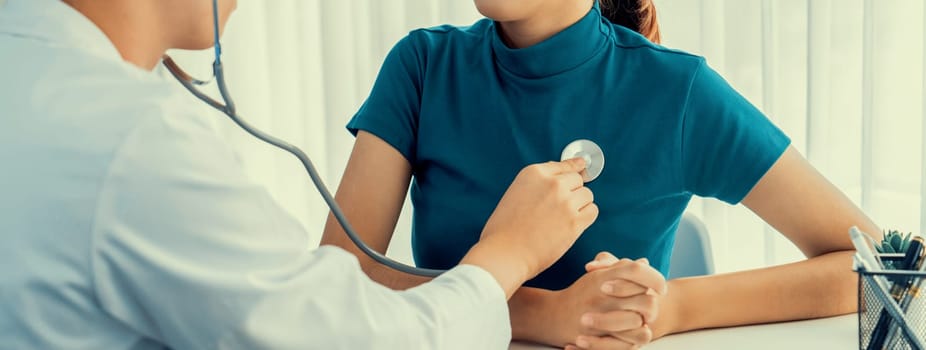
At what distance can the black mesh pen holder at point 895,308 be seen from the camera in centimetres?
90

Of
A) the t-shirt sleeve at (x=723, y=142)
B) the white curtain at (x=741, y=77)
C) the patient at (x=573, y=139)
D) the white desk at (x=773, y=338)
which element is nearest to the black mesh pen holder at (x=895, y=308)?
the white desk at (x=773, y=338)

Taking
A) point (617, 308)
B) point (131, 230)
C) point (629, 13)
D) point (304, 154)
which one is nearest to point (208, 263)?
point (131, 230)

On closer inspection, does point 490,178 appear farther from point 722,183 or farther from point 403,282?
point 722,183

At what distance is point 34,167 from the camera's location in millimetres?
647

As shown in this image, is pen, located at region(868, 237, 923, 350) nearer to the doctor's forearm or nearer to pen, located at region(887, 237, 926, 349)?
pen, located at region(887, 237, 926, 349)

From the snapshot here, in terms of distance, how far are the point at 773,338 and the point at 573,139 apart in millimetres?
418

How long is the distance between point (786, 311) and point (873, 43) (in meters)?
1.85

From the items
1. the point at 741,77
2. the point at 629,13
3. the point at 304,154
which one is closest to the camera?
the point at 304,154

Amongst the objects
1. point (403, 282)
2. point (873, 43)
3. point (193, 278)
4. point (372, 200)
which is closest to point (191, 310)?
point (193, 278)

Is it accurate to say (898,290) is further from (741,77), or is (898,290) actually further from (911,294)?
(741,77)

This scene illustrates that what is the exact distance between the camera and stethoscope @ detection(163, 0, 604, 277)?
3.25 ft

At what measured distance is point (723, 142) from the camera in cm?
135

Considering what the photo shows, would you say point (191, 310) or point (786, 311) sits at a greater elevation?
point (191, 310)

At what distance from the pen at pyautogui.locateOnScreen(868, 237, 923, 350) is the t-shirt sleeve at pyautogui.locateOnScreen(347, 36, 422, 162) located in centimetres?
74
